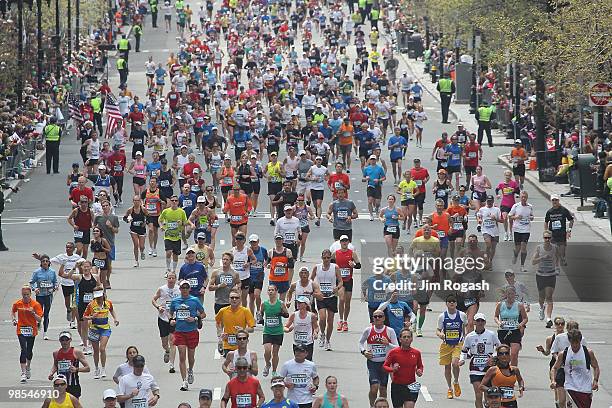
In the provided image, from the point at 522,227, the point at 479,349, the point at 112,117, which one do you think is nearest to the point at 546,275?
the point at 522,227

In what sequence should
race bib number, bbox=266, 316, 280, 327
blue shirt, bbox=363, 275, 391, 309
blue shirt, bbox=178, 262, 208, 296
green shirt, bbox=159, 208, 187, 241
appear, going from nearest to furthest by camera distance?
race bib number, bbox=266, 316, 280, 327 < blue shirt, bbox=363, 275, 391, 309 < blue shirt, bbox=178, 262, 208, 296 < green shirt, bbox=159, 208, 187, 241

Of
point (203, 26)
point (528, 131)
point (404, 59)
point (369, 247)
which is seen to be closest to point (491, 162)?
point (528, 131)

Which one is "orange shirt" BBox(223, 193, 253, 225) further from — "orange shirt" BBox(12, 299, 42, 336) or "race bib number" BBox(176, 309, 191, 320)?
"race bib number" BBox(176, 309, 191, 320)

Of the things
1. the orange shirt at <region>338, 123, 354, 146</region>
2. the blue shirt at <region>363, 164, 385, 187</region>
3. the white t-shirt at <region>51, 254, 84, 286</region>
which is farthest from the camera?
the orange shirt at <region>338, 123, 354, 146</region>

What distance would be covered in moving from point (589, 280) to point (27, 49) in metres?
31.7

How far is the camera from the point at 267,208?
4159 centimetres

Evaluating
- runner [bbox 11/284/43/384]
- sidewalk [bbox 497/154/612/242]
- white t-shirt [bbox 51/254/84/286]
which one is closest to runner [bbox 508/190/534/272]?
sidewalk [bbox 497/154/612/242]

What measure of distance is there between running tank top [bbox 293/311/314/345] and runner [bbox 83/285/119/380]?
2619mm

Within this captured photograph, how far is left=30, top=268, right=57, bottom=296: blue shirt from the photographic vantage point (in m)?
26.7

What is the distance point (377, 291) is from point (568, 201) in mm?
16907

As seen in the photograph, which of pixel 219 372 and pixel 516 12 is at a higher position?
pixel 516 12

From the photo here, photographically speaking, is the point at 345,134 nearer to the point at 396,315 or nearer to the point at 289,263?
the point at 289,263

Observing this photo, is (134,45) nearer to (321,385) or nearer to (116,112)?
(116,112)

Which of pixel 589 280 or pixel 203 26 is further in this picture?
pixel 203 26
